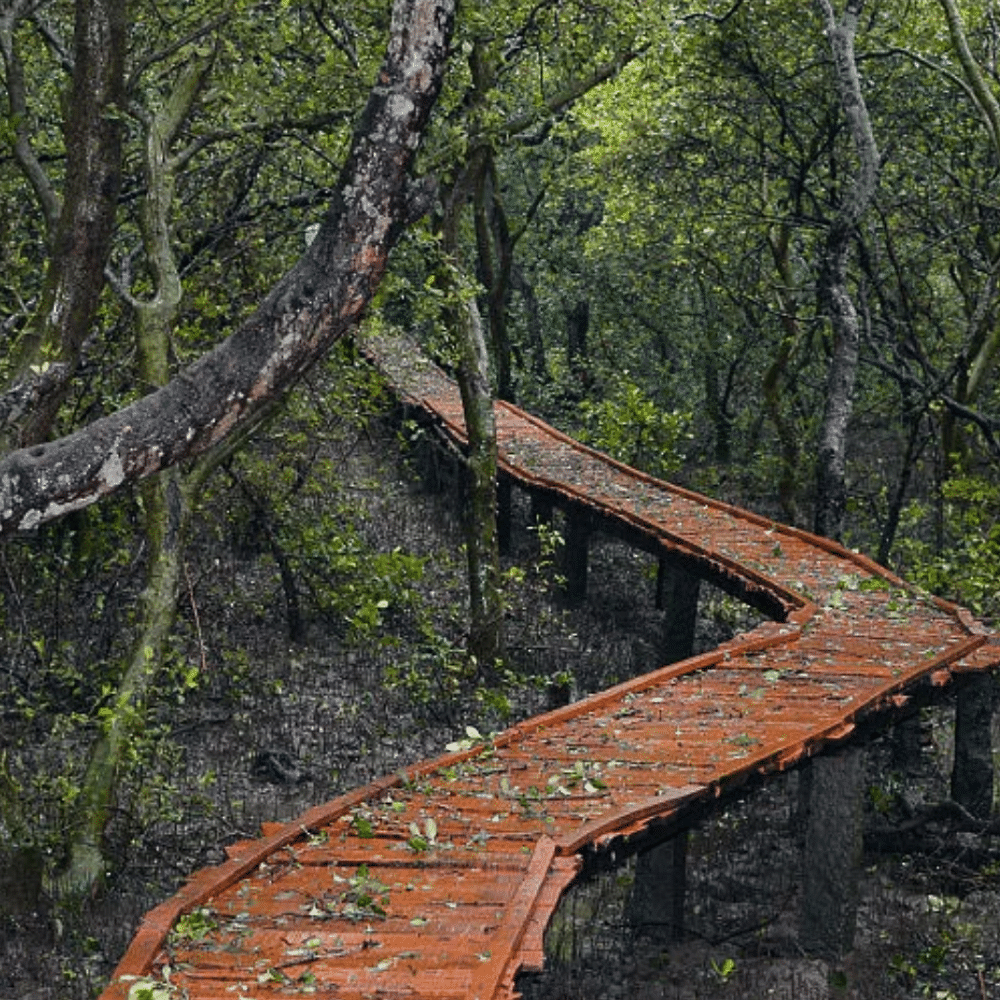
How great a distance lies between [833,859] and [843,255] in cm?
588

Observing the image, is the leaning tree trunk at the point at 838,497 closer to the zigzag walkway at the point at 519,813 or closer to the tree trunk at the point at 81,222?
the zigzag walkway at the point at 519,813

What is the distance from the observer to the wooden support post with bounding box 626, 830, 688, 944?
11.2 meters

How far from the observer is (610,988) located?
34.3 feet

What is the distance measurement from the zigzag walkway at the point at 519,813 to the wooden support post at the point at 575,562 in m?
5.15

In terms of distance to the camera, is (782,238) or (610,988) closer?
(610,988)

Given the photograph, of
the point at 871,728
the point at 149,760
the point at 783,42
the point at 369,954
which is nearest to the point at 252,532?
the point at 149,760

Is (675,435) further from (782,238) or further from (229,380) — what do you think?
(229,380)

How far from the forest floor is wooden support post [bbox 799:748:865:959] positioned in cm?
21

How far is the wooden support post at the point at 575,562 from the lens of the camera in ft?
61.9

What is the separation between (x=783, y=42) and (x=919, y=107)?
5.52 ft

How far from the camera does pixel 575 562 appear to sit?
62.2ft

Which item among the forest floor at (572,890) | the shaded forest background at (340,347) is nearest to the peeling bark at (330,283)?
the shaded forest background at (340,347)

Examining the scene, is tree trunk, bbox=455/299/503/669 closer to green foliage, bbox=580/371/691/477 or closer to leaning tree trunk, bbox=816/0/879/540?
leaning tree trunk, bbox=816/0/879/540

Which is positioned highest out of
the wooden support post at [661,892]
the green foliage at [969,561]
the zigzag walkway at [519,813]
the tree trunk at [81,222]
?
the tree trunk at [81,222]
